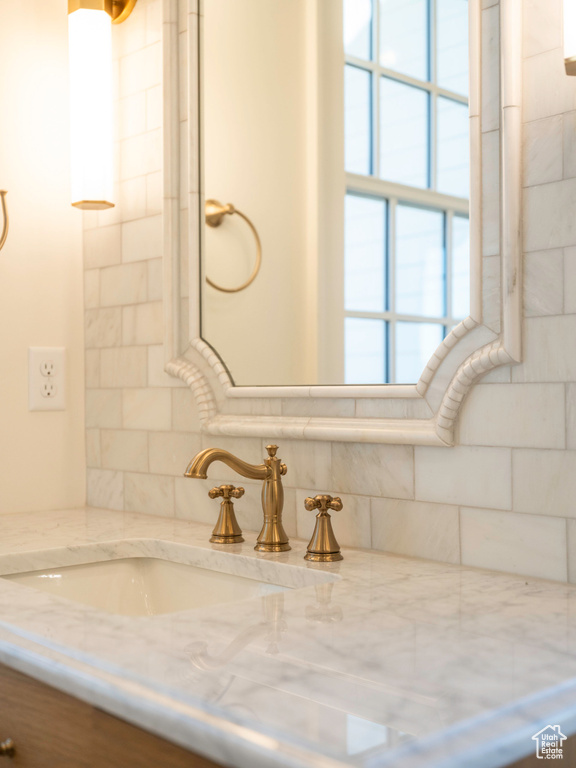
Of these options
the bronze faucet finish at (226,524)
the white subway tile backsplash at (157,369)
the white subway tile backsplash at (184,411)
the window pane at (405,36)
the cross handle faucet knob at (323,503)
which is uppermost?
the window pane at (405,36)

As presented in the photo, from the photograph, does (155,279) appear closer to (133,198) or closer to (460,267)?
(133,198)

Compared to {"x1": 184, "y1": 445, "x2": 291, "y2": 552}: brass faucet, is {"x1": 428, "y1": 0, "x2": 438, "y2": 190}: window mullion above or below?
above

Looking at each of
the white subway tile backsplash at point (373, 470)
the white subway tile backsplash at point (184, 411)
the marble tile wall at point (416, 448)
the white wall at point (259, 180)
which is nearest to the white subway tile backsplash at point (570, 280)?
the marble tile wall at point (416, 448)

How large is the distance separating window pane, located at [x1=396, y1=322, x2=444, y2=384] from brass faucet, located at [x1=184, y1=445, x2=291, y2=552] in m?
0.23

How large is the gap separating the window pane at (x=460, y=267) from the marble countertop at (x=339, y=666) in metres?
0.36

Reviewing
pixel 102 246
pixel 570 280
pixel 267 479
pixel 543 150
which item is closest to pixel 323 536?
pixel 267 479

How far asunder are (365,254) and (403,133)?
0.61 ft

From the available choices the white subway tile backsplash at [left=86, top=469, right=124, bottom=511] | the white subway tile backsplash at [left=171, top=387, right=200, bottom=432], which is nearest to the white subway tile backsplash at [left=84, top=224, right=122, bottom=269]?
the white subway tile backsplash at [left=171, top=387, right=200, bottom=432]

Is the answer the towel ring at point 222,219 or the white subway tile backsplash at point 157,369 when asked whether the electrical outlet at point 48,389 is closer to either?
the white subway tile backsplash at point 157,369

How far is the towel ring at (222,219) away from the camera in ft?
4.93

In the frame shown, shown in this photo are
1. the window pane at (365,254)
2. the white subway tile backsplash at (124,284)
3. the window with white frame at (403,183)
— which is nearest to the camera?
the window with white frame at (403,183)

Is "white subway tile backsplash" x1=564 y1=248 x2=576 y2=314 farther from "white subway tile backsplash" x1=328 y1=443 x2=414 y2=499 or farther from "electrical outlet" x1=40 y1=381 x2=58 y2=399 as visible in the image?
"electrical outlet" x1=40 y1=381 x2=58 y2=399

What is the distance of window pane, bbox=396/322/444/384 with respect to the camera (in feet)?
3.97

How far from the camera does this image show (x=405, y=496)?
4.14 feet
